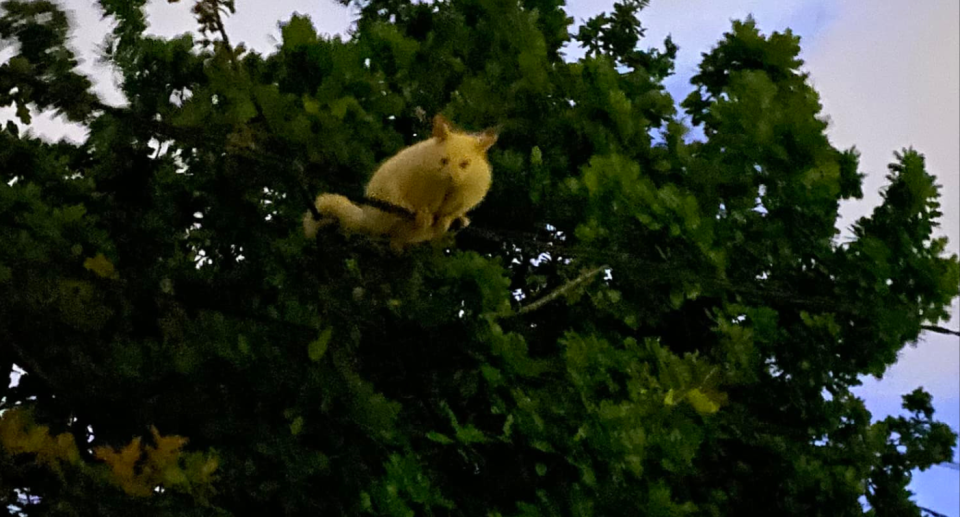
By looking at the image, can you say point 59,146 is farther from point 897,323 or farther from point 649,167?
point 897,323

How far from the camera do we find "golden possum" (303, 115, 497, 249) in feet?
4.25

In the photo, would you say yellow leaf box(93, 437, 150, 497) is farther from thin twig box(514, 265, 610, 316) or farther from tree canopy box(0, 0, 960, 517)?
thin twig box(514, 265, 610, 316)

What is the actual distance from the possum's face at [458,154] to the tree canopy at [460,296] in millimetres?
237

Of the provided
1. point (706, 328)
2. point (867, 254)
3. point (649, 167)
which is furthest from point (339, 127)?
point (867, 254)

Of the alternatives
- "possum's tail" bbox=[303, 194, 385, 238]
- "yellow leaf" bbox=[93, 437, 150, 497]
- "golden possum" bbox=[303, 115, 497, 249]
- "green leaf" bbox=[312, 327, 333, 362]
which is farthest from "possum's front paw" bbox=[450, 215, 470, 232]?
"yellow leaf" bbox=[93, 437, 150, 497]

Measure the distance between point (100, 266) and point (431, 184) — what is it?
0.88 metres

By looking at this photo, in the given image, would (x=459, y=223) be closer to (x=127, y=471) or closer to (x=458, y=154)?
(x=458, y=154)

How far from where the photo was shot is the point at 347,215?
1.49 meters

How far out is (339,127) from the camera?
180cm

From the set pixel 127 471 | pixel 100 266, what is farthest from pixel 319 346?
pixel 100 266

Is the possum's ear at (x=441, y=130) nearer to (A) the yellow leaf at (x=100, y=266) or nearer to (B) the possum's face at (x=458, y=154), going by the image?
(B) the possum's face at (x=458, y=154)

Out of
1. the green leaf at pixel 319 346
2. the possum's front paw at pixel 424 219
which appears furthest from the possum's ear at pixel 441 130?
the green leaf at pixel 319 346

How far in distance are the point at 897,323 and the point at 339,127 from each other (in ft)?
4.89

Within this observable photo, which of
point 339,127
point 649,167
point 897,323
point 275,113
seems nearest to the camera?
point 275,113
